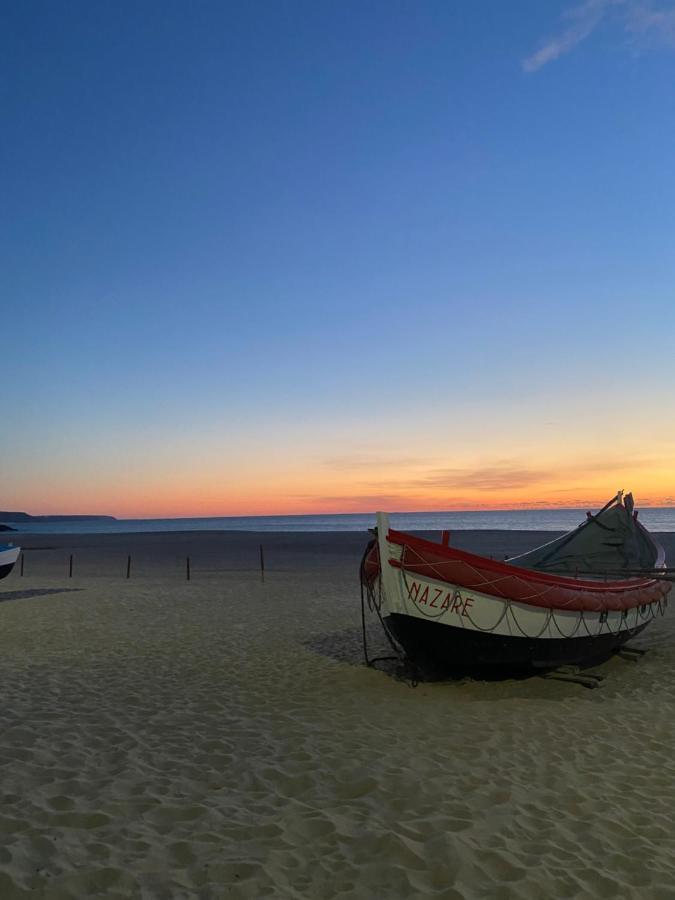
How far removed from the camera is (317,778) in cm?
549

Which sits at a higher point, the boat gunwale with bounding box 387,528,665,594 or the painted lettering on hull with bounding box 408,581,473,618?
the boat gunwale with bounding box 387,528,665,594

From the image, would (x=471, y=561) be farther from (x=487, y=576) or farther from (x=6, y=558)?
(x=6, y=558)

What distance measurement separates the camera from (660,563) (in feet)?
45.6

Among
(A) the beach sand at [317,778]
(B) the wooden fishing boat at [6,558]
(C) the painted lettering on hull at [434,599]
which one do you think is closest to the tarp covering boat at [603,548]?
(A) the beach sand at [317,778]

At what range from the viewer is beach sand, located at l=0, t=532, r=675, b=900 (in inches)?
156

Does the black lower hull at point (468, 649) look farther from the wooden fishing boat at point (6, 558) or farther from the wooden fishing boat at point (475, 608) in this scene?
the wooden fishing boat at point (6, 558)

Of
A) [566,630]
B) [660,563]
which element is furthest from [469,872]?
[660,563]

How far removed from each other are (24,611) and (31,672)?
7262 mm

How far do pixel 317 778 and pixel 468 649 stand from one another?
4038 millimetres

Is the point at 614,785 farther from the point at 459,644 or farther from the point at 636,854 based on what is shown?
the point at 459,644

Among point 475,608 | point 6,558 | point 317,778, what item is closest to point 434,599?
point 475,608

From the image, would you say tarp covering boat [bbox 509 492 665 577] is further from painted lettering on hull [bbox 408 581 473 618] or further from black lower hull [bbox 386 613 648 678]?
painted lettering on hull [bbox 408 581 473 618]

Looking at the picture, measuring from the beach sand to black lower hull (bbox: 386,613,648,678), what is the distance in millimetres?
319

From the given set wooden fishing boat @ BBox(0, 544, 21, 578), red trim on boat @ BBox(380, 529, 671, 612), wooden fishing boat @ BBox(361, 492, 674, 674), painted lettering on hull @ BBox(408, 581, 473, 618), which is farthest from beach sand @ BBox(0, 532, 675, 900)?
wooden fishing boat @ BBox(0, 544, 21, 578)
